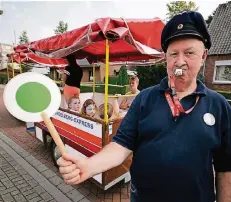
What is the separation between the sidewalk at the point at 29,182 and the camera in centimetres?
328

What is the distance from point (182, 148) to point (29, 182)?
3.59 meters

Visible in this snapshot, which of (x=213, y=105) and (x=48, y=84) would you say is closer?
(x=48, y=84)

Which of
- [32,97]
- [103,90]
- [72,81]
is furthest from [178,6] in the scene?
[32,97]

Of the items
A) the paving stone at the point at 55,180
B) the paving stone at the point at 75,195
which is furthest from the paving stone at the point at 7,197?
the paving stone at the point at 75,195

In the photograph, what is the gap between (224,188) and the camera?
1.28m

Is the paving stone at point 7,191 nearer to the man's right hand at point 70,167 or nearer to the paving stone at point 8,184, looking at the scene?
the paving stone at point 8,184

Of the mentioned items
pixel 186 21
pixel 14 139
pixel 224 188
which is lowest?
pixel 14 139

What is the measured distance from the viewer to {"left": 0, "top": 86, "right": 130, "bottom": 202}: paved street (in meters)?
3.31

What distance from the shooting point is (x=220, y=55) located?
47.8 feet

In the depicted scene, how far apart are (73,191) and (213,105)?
3146 mm

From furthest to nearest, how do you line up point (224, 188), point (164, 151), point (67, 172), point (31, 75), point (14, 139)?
1. point (14, 139)
2. point (224, 188)
3. point (164, 151)
4. point (31, 75)
5. point (67, 172)

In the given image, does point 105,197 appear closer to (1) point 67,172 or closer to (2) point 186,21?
(1) point 67,172

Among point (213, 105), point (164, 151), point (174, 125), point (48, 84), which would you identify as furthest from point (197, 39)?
point (48, 84)

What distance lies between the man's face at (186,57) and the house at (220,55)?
15.3 m
